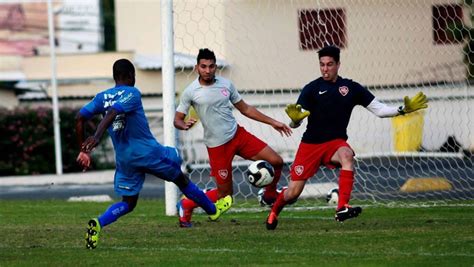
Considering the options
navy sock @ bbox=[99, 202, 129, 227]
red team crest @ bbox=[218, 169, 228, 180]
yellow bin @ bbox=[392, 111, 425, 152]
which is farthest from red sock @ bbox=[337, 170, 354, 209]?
yellow bin @ bbox=[392, 111, 425, 152]

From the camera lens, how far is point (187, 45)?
17.7 meters

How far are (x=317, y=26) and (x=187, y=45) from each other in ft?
8.10

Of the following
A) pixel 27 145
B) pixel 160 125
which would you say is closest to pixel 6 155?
pixel 27 145

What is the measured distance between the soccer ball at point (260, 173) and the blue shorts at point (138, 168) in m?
1.66

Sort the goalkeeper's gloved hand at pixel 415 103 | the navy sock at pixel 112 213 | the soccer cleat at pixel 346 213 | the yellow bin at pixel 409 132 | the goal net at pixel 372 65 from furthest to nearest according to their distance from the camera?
the yellow bin at pixel 409 132 → the goal net at pixel 372 65 → the goalkeeper's gloved hand at pixel 415 103 → the soccer cleat at pixel 346 213 → the navy sock at pixel 112 213

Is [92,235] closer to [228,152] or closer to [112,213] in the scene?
[112,213]

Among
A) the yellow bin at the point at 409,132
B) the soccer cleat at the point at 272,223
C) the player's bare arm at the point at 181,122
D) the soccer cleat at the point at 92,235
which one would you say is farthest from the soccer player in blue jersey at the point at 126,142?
the yellow bin at the point at 409,132

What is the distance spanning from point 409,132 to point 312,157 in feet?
39.2

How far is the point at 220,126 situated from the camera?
1434 cm

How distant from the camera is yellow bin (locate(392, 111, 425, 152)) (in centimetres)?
2378

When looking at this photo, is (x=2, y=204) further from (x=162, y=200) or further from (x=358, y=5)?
(x=358, y=5)

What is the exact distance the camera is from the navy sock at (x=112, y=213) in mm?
12164

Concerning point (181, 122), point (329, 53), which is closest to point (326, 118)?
point (329, 53)

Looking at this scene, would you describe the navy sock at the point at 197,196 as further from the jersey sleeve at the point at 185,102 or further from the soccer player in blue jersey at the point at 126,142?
the jersey sleeve at the point at 185,102
